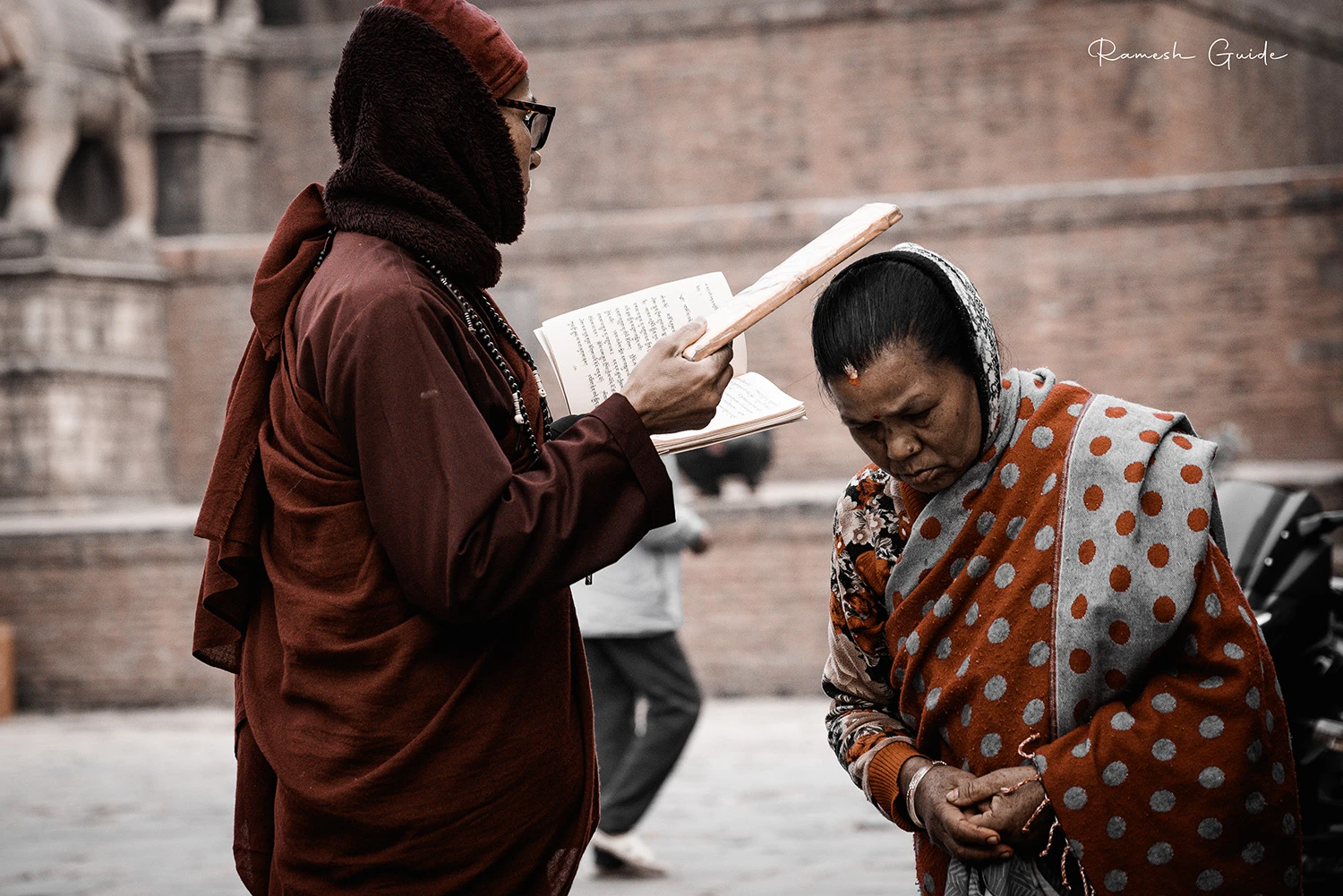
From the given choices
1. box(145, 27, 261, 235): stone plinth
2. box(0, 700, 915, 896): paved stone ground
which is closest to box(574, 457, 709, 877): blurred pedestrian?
box(0, 700, 915, 896): paved stone ground

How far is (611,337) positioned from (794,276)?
34 centimetres

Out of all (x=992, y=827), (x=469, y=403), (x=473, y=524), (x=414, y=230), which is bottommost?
(x=992, y=827)

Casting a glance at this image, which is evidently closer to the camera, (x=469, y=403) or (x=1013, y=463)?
(x=469, y=403)

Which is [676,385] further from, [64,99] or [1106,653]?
[64,99]

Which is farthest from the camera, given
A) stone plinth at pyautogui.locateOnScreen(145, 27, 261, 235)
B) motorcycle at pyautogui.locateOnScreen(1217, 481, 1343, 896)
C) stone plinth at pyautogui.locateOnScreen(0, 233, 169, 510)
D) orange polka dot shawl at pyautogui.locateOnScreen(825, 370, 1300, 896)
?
stone plinth at pyautogui.locateOnScreen(145, 27, 261, 235)

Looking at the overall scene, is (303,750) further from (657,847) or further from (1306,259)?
(1306,259)

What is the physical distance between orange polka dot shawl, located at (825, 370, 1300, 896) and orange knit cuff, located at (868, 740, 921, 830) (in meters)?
0.07

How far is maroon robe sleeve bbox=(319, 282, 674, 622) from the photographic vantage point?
73.9 inches

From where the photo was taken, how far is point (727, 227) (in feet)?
42.0

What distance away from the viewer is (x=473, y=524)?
6.13ft

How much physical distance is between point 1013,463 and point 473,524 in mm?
750

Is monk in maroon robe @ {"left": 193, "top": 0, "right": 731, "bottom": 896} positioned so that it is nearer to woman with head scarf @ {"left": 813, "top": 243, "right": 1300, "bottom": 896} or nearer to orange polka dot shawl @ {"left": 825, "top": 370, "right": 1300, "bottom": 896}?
woman with head scarf @ {"left": 813, "top": 243, "right": 1300, "bottom": 896}

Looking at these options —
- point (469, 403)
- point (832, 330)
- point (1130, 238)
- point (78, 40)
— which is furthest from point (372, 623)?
point (78, 40)

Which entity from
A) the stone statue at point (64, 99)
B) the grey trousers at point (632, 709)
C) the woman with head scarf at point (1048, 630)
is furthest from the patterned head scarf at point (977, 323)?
the stone statue at point (64, 99)
